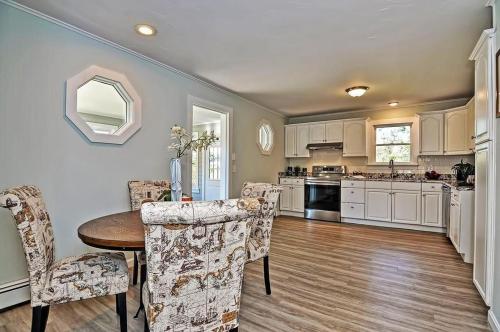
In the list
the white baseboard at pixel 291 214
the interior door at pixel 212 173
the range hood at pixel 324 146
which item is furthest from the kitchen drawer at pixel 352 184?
the interior door at pixel 212 173

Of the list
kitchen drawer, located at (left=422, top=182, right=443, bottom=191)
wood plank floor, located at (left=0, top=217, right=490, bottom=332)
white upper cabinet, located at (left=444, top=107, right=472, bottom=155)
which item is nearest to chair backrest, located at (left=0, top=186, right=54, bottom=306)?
wood plank floor, located at (left=0, top=217, right=490, bottom=332)

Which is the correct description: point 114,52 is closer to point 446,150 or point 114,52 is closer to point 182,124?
point 182,124

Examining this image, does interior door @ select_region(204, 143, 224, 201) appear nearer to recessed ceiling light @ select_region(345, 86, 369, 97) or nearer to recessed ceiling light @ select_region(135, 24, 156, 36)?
recessed ceiling light @ select_region(345, 86, 369, 97)

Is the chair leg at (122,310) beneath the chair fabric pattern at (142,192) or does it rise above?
beneath

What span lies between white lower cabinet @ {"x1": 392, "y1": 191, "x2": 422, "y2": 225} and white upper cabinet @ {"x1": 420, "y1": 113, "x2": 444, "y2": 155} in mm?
878

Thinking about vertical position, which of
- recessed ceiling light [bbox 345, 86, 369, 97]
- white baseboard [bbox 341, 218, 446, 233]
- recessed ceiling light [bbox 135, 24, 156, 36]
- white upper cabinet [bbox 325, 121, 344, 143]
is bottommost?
white baseboard [bbox 341, 218, 446, 233]

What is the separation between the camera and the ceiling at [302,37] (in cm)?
209

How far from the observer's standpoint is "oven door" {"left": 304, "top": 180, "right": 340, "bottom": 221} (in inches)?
211

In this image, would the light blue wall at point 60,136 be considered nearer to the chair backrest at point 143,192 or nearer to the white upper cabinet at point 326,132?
the chair backrest at point 143,192

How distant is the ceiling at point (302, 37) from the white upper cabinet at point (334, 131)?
168 centimetres

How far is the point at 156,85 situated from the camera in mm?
3207

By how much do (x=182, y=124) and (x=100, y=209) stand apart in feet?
4.80

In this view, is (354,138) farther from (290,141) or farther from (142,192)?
(142,192)

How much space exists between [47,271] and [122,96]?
1972mm
